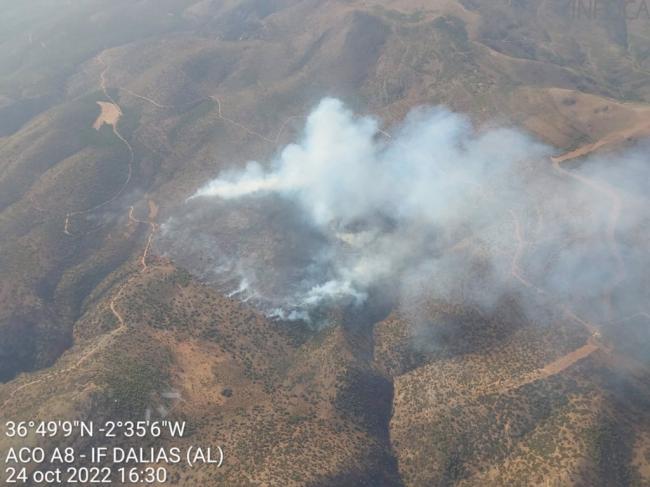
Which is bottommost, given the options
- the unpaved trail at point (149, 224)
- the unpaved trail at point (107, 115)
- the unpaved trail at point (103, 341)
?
the unpaved trail at point (149, 224)

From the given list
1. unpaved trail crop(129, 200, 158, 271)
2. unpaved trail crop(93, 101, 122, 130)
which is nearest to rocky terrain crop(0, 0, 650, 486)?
unpaved trail crop(129, 200, 158, 271)

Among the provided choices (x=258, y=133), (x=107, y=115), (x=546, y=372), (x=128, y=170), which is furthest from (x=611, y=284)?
(x=107, y=115)

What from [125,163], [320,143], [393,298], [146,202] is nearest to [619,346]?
[393,298]

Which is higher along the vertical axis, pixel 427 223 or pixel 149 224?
pixel 149 224

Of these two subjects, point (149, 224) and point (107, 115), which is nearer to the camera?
point (149, 224)

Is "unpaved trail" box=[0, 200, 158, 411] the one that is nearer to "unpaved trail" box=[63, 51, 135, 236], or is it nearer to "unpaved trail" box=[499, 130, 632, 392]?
"unpaved trail" box=[63, 51, 135, 236]

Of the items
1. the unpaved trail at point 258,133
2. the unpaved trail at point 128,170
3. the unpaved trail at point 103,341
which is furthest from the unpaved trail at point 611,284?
the unpaved trail at point 128,170

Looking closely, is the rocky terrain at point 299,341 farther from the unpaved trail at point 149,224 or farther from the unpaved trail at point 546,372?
the unpaved trail at point 149,224

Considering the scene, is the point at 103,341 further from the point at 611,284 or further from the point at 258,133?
the point at 611,284

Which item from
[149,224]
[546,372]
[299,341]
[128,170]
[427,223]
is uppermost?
[128,170]
